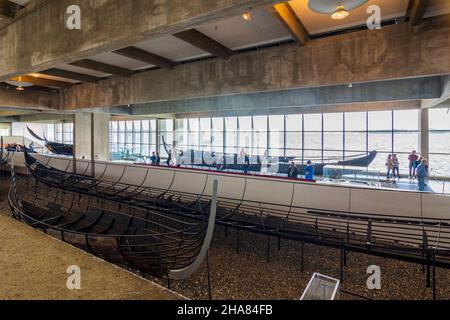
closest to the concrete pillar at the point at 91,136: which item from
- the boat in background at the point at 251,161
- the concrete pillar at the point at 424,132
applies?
the boat in background at the point at 251,161

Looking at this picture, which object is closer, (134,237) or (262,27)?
(134,237)

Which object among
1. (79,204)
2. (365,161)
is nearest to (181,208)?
(79,204)

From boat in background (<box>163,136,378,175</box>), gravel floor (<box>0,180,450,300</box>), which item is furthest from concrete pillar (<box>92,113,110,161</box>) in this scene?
gravel floor (<box>0,180,450,300</box>)

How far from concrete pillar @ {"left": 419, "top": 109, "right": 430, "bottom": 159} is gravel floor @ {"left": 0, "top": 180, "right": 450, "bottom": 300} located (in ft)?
29.7

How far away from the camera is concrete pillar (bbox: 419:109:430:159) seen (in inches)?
401

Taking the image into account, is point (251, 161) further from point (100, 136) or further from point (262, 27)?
point (262, 27)

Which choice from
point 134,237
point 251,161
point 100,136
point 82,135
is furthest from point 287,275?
point 251,161

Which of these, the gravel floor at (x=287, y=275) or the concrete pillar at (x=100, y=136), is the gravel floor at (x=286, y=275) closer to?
the gravel floor at (x=287, y=275)

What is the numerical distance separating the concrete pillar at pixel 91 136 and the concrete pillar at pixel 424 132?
42.5 feet

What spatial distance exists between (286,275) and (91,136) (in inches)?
373

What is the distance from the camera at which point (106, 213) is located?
12.5 feet

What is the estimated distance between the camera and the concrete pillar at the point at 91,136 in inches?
392

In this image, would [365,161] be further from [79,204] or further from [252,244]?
[79,204]

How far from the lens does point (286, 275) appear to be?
3.29 m
